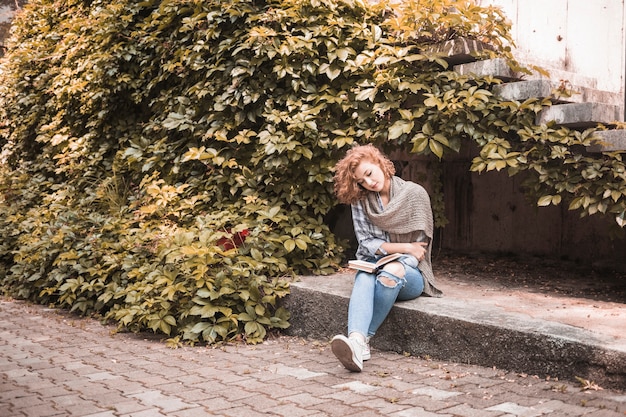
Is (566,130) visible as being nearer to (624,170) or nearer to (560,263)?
(624,170)

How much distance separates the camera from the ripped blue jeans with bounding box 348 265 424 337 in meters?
3.83

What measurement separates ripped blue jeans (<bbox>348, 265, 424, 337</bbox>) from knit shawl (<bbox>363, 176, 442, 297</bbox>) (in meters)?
0.15

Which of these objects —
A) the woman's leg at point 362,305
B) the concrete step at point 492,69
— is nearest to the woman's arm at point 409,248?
the woman's leg at point 362,305

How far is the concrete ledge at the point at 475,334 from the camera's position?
3.16 m

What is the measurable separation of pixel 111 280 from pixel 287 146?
1919 millimetres

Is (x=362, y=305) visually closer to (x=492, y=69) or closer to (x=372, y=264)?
(x=372, y=264)

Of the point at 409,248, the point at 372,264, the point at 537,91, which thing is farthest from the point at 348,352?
the point at 537,91

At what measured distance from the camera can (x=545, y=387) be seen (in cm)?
321

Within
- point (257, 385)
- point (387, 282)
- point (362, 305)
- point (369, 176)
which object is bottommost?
point (257, 385)

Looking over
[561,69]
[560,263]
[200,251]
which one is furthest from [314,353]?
[561,69]

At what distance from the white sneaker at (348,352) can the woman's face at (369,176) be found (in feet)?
3.46

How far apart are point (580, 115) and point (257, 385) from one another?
275 centimetres

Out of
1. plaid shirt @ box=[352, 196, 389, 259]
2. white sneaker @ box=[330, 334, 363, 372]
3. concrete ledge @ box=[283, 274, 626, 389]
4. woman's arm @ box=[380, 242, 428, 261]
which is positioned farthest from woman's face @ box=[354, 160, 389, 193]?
white sneaker @ box=[330, 334, 363, 372]

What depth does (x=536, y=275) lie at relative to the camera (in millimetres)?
5414
